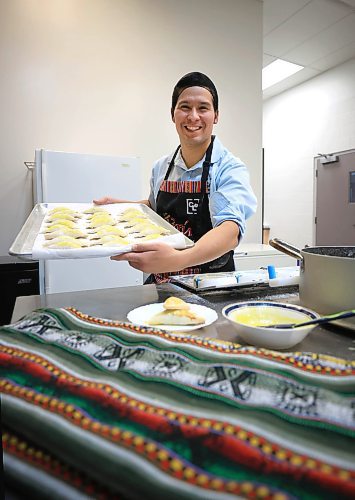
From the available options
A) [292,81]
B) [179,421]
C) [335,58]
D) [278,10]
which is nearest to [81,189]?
[179,421]

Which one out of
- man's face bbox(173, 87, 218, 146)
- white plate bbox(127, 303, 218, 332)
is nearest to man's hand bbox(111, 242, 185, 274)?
white plate bbox(127, 303, 218, 332)

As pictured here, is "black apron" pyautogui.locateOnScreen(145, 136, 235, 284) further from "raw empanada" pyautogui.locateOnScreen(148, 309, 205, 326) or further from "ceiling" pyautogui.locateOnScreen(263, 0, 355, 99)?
"ceiling" pyautogui.locateOnScreen(263, 0, 355, 99)

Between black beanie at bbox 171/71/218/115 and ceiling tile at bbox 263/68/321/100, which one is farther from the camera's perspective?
ceiling tile at bbox 263/68/321/100

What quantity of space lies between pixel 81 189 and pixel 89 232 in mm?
1229

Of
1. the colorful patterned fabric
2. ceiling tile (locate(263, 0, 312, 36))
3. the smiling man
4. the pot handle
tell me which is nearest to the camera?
the colorful patterned fabric

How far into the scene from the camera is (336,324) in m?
0.69

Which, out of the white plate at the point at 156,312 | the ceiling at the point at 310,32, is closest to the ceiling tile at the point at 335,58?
the ceiling at the point at 310,32

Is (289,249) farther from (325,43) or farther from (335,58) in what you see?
(335,58)

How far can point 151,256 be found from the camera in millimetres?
883

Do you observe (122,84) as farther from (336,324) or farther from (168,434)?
(168,434)

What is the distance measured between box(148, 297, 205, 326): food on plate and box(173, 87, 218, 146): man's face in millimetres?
962

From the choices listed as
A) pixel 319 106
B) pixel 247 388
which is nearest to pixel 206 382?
pixel 247 388

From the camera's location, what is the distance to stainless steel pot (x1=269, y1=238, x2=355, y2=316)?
65cm

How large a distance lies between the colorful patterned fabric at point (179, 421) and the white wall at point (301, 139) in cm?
487
